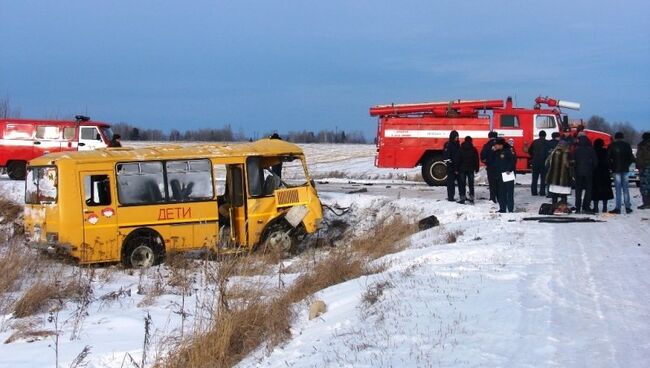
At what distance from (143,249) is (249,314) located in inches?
277

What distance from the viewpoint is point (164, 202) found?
1520 centimetres

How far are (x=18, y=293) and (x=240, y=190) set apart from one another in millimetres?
5605

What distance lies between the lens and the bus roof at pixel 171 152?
49.0 ft


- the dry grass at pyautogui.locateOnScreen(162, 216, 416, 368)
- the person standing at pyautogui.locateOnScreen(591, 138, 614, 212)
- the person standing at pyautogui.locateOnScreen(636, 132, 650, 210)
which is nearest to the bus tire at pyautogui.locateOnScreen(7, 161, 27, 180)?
the dry grass at pyautogui.locateOnScreen(162, 216, 416, 368)

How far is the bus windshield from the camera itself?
14.6m

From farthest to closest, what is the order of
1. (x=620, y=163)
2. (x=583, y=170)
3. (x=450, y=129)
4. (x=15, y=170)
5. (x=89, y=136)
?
(x=89, y=136)
(x=15, y=170)
(x=450, y=129)
(x=620, y=163)
(x=583, y=170)

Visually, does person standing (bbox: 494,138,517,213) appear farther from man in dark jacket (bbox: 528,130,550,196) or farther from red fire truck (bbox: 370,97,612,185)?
red fire truck (bbox: 370,97,612,185)

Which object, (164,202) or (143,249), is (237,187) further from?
(143,249)

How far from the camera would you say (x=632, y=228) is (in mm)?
13508

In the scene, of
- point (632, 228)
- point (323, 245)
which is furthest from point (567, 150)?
point (323, 245)

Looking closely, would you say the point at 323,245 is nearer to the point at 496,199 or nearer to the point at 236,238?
the point at 236,238

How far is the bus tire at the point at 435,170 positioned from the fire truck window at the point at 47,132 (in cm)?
1294

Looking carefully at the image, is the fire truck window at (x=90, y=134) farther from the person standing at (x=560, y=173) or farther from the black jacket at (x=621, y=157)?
the black jacket at (x=621, y=157)

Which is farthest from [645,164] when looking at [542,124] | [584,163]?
Answer: [542,124]
